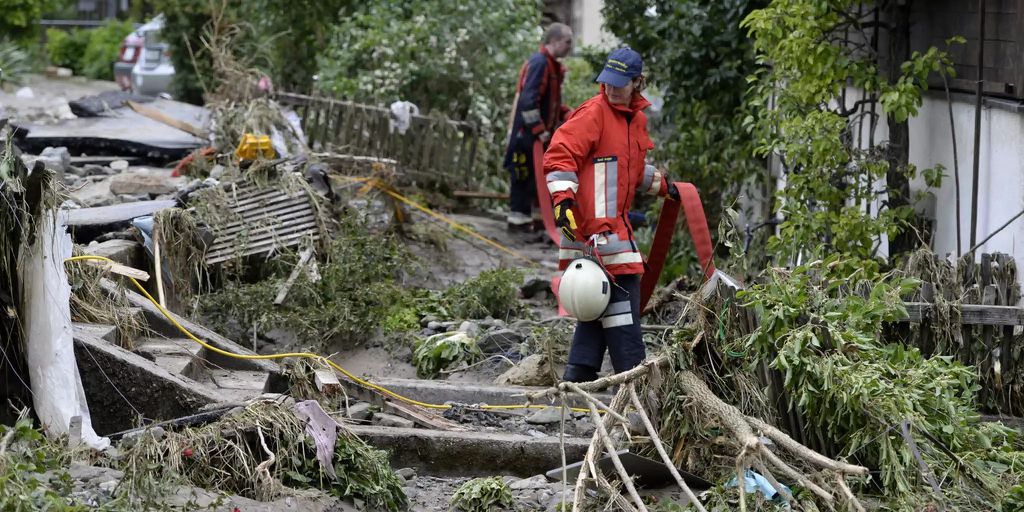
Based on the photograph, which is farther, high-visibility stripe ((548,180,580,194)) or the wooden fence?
the wooden fence

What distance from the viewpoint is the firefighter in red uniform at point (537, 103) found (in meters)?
10.6

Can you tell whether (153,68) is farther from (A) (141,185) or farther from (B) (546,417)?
(B) (546,417)

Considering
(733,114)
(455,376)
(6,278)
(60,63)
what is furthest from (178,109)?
Result: (60,63)

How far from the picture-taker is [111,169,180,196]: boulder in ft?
30.5

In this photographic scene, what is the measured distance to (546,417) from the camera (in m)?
6.53

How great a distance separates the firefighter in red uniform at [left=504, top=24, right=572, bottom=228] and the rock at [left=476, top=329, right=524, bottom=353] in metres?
3.28

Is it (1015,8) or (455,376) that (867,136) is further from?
(455,376)

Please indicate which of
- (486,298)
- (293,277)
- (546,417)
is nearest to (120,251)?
(293,277)

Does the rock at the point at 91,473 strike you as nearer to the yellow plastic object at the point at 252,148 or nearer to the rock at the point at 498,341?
the rock at the point at 498,341

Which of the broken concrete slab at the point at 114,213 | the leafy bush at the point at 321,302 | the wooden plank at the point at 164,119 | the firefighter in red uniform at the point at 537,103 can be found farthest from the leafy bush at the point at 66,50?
the leafy bush at the point at 321,302

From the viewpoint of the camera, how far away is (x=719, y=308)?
17.3 ft

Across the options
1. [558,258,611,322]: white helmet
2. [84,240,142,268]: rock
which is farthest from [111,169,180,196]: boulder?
[558,258,611,322]: white helmet

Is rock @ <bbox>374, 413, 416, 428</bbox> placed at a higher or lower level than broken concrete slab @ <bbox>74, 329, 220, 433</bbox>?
lower

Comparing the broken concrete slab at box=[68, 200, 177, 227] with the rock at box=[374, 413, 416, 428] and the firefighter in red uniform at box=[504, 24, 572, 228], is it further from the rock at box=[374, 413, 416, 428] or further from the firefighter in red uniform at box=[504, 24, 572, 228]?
the firefighter in red uniform at box=[504, 24, 572, 228]
